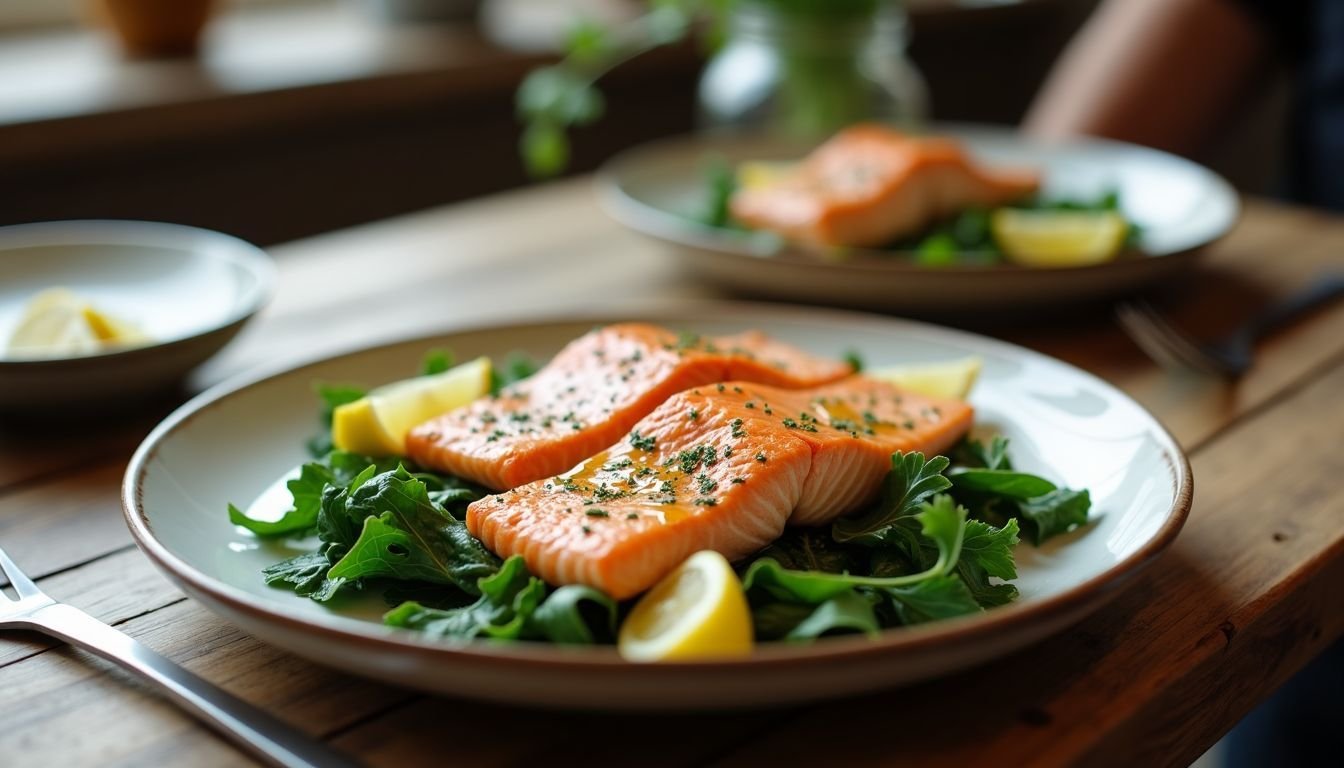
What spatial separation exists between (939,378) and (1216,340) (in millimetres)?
698

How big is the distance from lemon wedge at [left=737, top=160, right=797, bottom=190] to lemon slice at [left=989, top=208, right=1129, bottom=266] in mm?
536

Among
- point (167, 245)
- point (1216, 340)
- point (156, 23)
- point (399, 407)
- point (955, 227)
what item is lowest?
point (1216, 340)

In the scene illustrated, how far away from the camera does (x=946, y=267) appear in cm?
193

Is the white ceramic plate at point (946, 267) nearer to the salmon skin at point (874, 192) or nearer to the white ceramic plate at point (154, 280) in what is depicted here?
the salmon skin at point (874, 192)

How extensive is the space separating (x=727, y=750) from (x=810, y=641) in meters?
0.11

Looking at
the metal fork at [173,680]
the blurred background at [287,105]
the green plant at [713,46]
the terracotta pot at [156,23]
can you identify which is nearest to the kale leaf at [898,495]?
the metal fork at [173,680]

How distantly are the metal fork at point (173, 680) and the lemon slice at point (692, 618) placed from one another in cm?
24

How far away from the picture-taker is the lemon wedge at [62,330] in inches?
64.2

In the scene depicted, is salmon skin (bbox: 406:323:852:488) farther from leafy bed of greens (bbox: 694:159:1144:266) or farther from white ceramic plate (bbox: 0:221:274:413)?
leafy bed of greens (bbox: 694:159:1144:266)

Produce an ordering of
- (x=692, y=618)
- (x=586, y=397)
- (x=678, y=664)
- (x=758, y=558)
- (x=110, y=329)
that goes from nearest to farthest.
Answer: (x=678, y=664), (x=692, y=618), (x=758, y=558), (x=586, y=397), (x=110, y=329)

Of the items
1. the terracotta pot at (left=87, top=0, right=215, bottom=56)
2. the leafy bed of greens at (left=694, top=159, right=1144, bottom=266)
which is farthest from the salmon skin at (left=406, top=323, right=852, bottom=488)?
the terracotta pot at (left=87, top=0, right=215, bottom=56)

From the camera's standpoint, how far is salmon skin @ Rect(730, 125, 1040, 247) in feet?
7.45

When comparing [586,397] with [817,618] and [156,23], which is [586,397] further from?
[156,23]

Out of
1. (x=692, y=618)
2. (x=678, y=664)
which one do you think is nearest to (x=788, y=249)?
(x=692, y=618)
